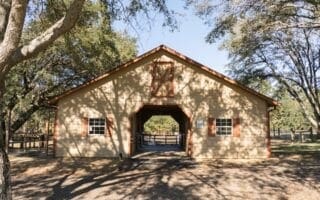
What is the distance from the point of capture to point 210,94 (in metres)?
20.5

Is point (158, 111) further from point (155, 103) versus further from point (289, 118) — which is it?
point (289, 118)

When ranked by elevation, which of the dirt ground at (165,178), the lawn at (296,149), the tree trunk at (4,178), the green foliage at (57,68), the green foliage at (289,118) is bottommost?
the dirt ground at (165,178)

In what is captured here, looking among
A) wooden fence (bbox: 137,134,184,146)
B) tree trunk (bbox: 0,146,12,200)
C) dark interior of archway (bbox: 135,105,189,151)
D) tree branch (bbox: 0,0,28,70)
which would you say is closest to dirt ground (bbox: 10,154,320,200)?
tree trunk (bbox: 0,146,12,200)

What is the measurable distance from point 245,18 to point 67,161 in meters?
10.7

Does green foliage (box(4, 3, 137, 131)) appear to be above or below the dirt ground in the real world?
above

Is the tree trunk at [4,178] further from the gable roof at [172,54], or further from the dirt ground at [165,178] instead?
the gable roof at [172,54]

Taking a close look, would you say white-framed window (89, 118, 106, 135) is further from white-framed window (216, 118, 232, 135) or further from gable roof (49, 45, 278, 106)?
white-framed window (216, 118, 232, 135)

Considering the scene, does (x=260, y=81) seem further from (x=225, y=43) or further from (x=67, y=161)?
(x=67, y=161)

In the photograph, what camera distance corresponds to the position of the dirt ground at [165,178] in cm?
1246

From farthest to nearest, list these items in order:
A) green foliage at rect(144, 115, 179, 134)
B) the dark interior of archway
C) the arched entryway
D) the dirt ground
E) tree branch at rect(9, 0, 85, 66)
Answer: green foliage at rect(144, 115, 179, 134) < the dark interior of archway < the arched entryway < the dirt ground < tree branch at rect(9, 0, 85, 66)

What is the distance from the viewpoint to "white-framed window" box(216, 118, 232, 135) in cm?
2036

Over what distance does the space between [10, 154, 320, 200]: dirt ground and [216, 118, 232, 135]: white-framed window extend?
1.79m

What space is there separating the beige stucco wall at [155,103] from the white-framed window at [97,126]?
0.71ft

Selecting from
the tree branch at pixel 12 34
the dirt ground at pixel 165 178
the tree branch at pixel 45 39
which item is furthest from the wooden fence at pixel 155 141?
the tree branch at pixel 12 34
